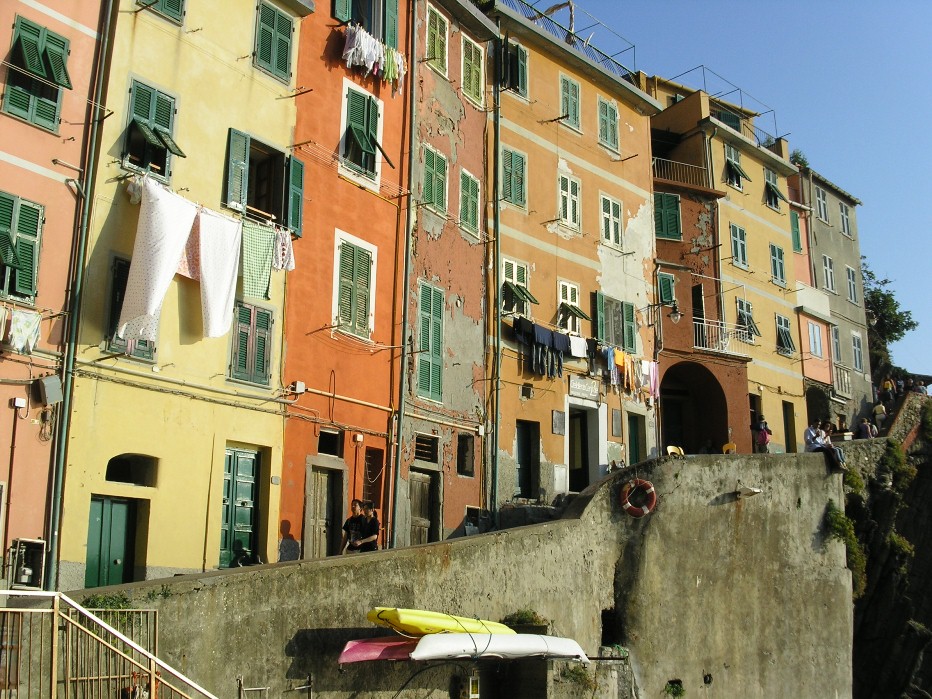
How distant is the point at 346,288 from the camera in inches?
875

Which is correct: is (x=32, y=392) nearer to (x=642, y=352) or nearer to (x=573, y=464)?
(x=573, y=464)

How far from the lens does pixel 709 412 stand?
3484 centimetres

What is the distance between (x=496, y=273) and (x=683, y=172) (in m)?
12.6

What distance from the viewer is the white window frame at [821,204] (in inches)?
1736

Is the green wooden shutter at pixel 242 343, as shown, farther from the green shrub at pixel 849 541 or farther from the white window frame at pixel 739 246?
the white window frame at pixel 739 246

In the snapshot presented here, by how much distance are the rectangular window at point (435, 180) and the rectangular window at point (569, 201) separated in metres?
4.88

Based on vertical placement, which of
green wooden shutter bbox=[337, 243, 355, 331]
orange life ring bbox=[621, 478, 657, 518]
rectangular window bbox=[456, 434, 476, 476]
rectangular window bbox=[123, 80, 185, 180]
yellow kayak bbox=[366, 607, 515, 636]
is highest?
rectangular window bbox=[123, 80, 185, 180]

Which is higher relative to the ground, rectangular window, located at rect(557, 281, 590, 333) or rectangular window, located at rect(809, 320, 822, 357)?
rectangular window, located at rect(809, 320, 822, 357)

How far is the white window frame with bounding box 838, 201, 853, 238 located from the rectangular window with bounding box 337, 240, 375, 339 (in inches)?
1156

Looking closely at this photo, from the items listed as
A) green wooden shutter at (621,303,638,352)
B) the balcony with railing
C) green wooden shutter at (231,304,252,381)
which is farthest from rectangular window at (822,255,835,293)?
→ green wooden shutter at (231,304,252,381)

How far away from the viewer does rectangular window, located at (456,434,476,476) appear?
24.9 m

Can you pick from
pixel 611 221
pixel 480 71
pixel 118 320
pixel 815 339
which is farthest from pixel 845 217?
pixel 118 320

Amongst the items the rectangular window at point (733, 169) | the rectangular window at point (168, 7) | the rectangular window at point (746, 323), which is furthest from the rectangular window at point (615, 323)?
the rectangular window at point (168, 7)

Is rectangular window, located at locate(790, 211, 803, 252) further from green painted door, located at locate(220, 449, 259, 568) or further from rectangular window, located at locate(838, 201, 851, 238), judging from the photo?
green painted door, located at locate(220, 449, 259, 568)
